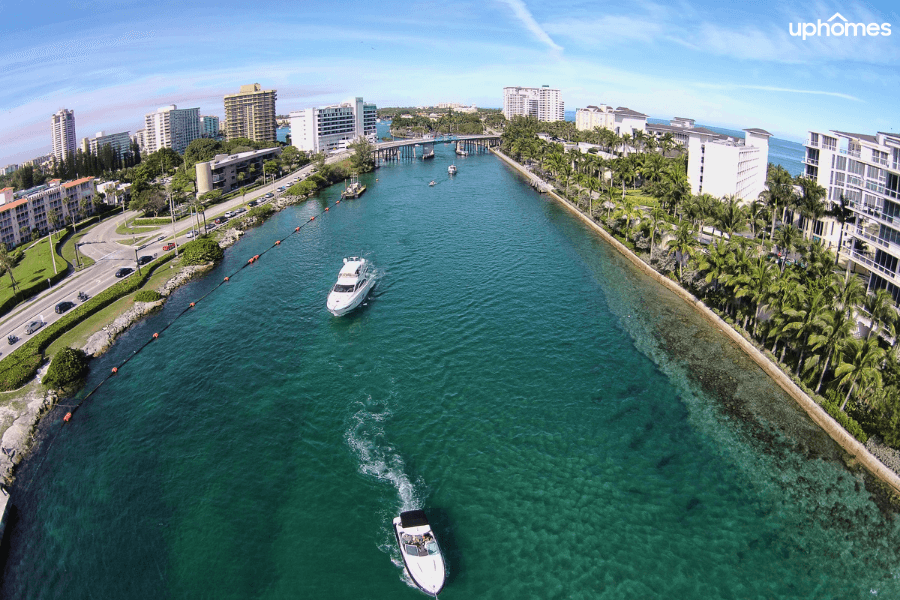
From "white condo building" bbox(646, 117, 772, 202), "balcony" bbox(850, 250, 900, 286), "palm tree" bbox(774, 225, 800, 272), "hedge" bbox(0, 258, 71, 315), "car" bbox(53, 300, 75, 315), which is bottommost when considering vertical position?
"car" bbox(53, 300, 75, 315)

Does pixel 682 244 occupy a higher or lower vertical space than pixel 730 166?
lower

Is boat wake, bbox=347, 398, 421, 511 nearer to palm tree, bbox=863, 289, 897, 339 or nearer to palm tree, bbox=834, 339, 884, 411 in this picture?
palm tree, bbox=834, 339, 884, 411

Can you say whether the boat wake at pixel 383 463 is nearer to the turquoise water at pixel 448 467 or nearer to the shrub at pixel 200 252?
the turquoise water at pixel 448 467

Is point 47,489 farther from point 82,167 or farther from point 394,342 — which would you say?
point 82,167

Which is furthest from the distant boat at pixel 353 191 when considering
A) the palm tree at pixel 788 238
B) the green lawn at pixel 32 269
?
the palm tree at pixel 788 238

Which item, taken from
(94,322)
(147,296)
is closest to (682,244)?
(147,296)

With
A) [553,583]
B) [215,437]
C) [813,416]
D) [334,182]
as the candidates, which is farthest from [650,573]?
[334,182]

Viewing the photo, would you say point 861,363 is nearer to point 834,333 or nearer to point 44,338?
point 834,333

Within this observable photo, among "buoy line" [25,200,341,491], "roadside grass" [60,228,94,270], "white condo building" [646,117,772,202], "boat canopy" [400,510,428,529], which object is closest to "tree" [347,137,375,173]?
"buoy line" [25,200,341,491]
